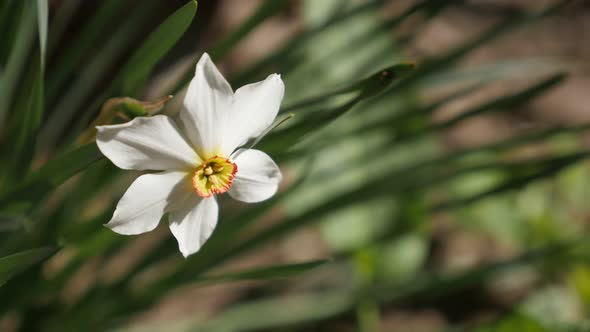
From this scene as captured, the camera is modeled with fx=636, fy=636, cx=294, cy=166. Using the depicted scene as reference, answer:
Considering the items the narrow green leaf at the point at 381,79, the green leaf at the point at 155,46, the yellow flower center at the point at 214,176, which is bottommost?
the yellow flower center at the point at 214,176

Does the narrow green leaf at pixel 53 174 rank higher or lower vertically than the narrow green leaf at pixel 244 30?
lower

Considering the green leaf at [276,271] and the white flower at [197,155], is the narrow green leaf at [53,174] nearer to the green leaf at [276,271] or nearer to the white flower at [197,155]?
the white flower at [197,155]

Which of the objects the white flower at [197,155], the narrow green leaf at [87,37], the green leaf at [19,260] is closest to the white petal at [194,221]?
the white flower at [197,155]

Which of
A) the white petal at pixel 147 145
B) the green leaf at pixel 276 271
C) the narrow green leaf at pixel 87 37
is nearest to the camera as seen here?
the white petal at pixel 147 145

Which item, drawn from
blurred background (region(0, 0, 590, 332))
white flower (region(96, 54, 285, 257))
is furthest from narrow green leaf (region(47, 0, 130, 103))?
white flower (region(96, 54, 285, 257))

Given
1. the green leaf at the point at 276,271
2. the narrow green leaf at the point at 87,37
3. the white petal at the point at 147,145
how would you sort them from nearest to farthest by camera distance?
the white petal at the point at 147,145
the green leaf at the point at 276,271
the narrow green leaf at the point at 87,37

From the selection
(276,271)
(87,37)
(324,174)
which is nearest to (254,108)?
(276,271)

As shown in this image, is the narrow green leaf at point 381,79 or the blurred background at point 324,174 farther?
Answer: the blurred background at point 324,174
